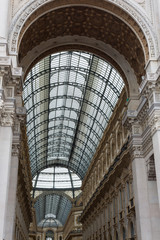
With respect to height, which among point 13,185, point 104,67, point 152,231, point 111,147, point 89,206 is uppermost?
point 104,67

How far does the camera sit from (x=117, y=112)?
3094cm

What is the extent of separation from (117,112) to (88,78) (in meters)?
7.78

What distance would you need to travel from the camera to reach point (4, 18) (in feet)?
55.0

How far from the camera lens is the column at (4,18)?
16.4 metres

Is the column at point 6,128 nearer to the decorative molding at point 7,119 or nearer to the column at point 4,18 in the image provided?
the decorative molding at point 7,119


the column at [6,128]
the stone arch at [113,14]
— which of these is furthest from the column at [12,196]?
the stone arch at [113,14]

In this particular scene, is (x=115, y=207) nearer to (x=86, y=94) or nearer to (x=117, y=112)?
(x=117, y=112)

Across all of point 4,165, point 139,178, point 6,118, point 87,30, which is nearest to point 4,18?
point 6,118

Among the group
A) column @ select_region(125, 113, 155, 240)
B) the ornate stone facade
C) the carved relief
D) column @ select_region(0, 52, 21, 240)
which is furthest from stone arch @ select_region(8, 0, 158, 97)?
the carved relief

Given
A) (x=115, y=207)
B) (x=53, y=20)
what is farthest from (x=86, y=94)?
(x=53, y=20)

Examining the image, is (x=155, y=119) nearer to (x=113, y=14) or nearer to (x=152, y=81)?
(x=152, y=81)

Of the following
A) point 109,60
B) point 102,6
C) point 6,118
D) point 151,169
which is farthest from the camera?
point 109,60

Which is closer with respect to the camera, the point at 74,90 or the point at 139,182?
the point at 139,182

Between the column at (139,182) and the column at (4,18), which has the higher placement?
the column at (4,18)
